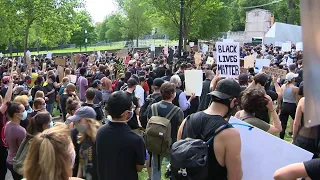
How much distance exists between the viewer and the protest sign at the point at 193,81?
8.31 m

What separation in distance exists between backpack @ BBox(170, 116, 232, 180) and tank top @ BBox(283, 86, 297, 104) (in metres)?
5.73


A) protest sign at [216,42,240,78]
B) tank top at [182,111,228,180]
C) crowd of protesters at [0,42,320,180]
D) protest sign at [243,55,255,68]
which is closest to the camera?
crowd of protesters at [0,42,320,180]

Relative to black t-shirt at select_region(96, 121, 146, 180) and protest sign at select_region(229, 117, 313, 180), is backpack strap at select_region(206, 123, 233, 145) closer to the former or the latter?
protest sign at select_region(229, 117, 313, 180)

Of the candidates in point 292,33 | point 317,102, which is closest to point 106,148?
point 317,102

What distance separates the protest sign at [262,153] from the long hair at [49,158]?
170 centimetres

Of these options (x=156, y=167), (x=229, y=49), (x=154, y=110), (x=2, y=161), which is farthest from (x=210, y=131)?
(x=229, y=49)

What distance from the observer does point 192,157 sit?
131 inches

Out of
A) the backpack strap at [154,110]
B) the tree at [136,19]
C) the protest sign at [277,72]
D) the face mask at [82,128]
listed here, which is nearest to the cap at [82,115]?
the face mask at [82,128]

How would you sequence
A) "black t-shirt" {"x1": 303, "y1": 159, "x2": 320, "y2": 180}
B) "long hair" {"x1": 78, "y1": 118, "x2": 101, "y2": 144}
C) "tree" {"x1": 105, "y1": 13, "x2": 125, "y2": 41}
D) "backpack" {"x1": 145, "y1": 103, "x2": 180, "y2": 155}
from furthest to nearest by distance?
"tree" {"x1": 105, "y1": 13, "x2": 125, "y2": 41} < "backpack" {"x1": 145, "y1": 103, "x2": 180, "y2": 155} < "long hair" {"x1": 78, "y1": 118, "x2": 101, "y2": 144} < "black t-shirt" {"x1": 303, "y1": 159, "x2": 320, "y2": 180}

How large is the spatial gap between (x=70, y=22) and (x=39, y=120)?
21.7m

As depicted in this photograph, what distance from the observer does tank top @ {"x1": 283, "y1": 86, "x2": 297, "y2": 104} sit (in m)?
8.62

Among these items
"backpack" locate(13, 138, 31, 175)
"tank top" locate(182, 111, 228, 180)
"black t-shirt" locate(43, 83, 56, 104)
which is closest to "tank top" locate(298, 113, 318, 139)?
"tank top" locate(182, 111, 228, 180)

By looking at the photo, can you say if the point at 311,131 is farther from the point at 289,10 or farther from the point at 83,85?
the point at 289,10

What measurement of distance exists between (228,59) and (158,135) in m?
3.22
